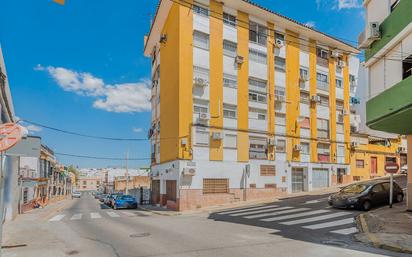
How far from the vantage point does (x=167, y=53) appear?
2945 cm

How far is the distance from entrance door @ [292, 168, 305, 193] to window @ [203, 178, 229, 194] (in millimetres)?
7594

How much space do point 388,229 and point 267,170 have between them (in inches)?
681

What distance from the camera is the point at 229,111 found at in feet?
91.1

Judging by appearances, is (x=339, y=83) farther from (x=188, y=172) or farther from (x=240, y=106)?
(x=188, y=172)

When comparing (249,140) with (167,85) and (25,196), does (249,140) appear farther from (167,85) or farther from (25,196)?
(25,196)

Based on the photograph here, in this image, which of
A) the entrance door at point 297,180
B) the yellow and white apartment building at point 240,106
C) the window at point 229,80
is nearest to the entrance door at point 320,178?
the yellow and white apartment building at point 240,106

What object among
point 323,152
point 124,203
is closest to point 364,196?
point 323,152

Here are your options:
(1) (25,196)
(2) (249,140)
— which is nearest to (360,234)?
(2) (249,140)

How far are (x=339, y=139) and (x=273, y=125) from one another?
9325 millimetres

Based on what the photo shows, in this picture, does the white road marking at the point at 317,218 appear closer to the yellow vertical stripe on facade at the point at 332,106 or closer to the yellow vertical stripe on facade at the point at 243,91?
the yellow vertical stripe on facade at the point at 243,91

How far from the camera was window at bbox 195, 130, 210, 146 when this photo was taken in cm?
2585

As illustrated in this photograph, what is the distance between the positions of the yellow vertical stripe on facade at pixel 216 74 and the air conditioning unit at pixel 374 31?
548 inches

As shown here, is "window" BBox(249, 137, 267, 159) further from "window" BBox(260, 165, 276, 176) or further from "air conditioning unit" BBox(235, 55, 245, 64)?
"air conditioning unit" BBox(235, 55, 245, 64)

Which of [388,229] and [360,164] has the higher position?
[360,164]
